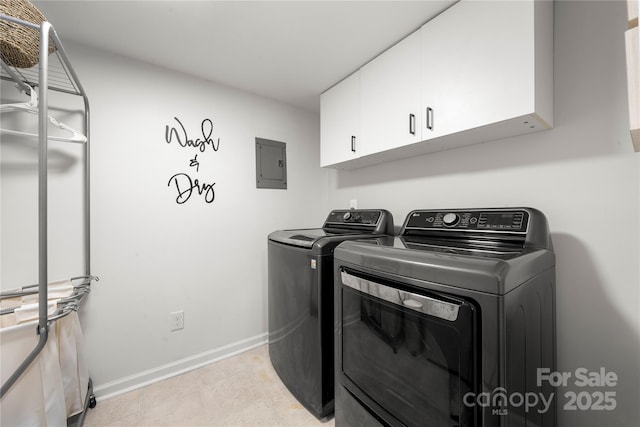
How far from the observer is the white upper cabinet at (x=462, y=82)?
1.00m

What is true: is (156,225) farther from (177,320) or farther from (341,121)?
(341,121)

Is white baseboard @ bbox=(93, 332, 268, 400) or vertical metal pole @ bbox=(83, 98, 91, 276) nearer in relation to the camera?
vertical metal pole @ bbox=(83, 98, 91, 276)

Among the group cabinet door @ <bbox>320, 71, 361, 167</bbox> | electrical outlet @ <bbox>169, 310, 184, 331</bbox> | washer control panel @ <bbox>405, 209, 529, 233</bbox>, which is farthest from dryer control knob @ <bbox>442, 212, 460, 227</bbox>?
electrical outlet @ <bbox>169, 310, 184, 331</bbox>

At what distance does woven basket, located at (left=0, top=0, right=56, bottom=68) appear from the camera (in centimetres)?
91

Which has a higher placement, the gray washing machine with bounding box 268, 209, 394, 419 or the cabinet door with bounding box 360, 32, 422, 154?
the cabinet door with bounding box 360, 32, 422, 154

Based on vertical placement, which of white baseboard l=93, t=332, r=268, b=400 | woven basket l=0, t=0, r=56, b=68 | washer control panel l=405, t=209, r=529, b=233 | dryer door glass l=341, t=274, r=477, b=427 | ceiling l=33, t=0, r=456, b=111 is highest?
ceiling l=33, t=0, r=456, b=111

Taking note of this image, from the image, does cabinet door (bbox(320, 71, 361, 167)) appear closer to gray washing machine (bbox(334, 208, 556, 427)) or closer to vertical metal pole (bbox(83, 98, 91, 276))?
gray washing machine (bbox(334, 208, 556, 427))

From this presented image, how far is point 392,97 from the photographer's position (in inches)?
59.0

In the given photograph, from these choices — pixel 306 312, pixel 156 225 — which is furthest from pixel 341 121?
pixel 156 225

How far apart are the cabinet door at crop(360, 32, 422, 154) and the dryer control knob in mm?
435

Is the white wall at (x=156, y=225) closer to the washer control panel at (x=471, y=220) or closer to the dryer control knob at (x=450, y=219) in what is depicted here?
the washer control panel at (x=471, y=220)

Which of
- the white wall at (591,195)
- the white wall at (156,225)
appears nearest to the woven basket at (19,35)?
the white wall at (156,225)

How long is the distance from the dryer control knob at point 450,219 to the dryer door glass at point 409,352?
0.59 meters

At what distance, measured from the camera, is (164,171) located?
175 centimetres
